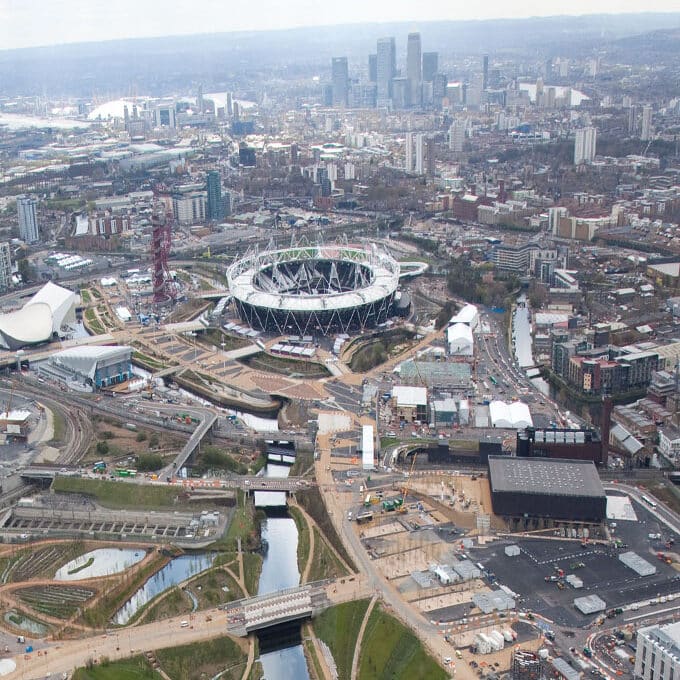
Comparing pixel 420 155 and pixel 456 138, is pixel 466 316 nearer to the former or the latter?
pixel 420 155

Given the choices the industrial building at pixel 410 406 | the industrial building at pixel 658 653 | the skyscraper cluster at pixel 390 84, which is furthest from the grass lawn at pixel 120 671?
the skyscraper cluster at pixel 390 84

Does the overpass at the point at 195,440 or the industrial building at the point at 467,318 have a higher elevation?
the overpass at the point at 195,440

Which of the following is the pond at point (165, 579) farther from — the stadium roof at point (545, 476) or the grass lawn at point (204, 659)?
the stadium roof at point (545, 476)

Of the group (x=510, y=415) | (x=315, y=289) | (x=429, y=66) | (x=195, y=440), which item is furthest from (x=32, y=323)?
(x=429, y=66)

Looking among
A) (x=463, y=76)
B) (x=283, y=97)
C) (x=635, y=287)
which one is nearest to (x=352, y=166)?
(x=635, y=287)

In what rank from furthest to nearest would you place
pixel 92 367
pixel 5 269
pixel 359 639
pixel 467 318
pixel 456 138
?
pixel 456 138 < pixel 5 269 < pixel 467 318 < pixel 92 367 < pixel 359 639

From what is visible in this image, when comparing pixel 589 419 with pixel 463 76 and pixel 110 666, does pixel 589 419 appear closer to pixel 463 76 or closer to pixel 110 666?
pixel 110 666
